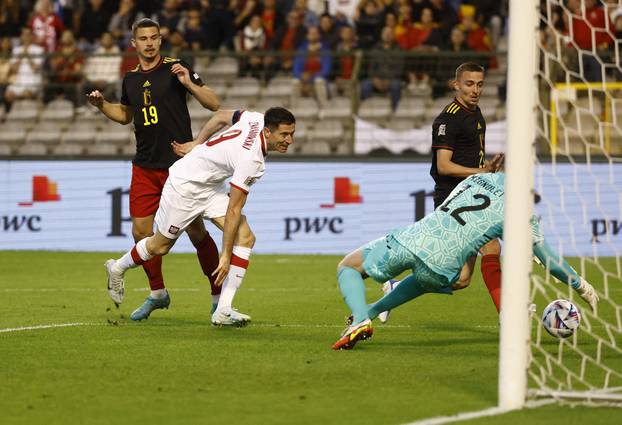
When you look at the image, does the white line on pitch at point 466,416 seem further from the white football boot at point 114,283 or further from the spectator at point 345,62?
the spectator at point 345,62

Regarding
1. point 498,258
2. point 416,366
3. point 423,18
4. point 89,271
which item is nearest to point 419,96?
point 423,18

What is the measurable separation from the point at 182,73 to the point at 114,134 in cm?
1013

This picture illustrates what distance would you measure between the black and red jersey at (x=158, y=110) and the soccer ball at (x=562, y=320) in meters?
3.55

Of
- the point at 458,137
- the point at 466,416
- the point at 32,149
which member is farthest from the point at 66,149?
the point at 466,416

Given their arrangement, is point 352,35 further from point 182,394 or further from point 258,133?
point 182,394

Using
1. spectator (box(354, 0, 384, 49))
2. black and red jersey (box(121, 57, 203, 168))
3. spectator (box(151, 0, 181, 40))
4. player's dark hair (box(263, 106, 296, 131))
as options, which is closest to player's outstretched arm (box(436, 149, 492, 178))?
player's dark hair (box(263, 106, 296, 131))

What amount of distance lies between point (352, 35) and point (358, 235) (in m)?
3.63

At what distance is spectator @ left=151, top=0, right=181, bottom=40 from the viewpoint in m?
21.0

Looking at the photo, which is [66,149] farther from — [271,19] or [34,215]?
[271,19]

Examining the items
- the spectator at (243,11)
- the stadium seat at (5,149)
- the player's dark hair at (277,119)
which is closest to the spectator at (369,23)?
the spectator at (243,11)

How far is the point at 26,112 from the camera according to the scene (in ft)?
66.2

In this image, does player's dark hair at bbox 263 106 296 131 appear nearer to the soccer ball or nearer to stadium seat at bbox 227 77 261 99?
the soccer ball

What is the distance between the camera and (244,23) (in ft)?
67.9

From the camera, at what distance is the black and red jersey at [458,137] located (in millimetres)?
9664
